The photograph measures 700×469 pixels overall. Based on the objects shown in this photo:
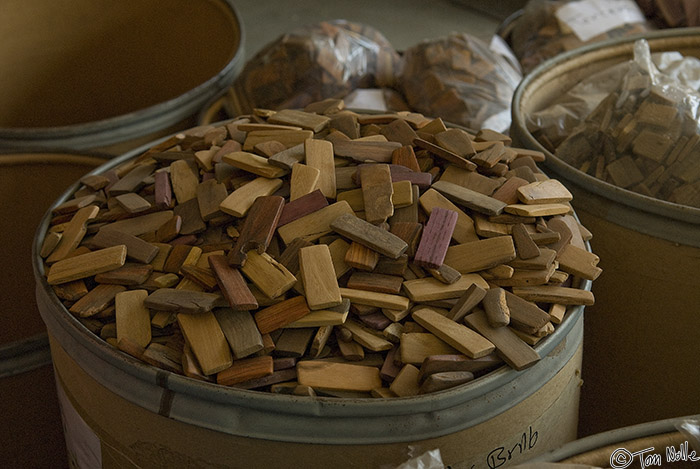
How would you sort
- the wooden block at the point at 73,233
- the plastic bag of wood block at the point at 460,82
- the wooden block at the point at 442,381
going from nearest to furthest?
the wooden block at the point at 442,381
the wooden block at the point at 73,233
the plastic bag of wood block at the point at 460,82

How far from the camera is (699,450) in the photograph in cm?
66

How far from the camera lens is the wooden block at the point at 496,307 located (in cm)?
76

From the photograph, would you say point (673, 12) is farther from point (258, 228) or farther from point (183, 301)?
point (183, 301)

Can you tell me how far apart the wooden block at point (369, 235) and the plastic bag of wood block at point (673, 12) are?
65.3 inches

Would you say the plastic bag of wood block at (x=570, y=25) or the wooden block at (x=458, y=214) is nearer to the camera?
the wooden block at (x=458, y=214)

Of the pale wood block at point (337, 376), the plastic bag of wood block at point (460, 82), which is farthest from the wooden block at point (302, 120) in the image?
the plastic bag of wood block at point (460, 82)

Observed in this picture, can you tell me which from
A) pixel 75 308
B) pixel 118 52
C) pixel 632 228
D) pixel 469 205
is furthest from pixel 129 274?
pixel 118 52

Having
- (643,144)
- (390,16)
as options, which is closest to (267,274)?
(643,144)

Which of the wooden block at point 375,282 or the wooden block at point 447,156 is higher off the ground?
the wooden block at point 447,156

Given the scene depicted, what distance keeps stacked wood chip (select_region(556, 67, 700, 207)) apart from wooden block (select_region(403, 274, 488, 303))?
442 millimetres

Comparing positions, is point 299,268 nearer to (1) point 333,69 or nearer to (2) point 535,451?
(2) point 535,451

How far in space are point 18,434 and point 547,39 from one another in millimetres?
1669

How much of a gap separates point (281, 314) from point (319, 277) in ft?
0.21

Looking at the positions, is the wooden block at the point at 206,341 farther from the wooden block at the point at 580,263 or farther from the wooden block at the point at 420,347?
the wooden block at the point at 580,263
